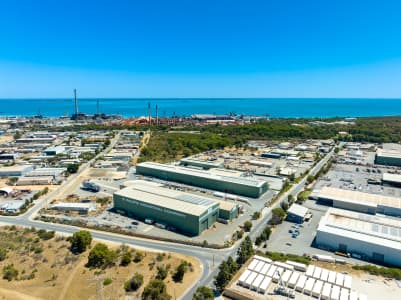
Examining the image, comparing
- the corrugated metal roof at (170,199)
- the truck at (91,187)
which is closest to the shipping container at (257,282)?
the corrugated metal roof at (170,199)

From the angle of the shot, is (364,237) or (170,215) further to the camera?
(170,215)

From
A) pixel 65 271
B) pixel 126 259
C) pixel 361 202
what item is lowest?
pixel 65 271

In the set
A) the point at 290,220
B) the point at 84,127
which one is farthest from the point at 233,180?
the point at 84,127

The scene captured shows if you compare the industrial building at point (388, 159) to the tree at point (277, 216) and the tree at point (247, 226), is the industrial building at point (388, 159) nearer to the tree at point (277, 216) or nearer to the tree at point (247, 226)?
the tree at point (277, 216)

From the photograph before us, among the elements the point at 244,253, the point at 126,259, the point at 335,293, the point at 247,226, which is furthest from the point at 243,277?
the point at 126,259

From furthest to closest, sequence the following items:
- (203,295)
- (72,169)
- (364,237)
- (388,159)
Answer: (388,159)
(72,169)
(364,237)
(203,295)

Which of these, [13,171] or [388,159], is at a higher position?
[388,159]

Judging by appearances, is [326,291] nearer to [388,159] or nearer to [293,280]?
[293,280]
